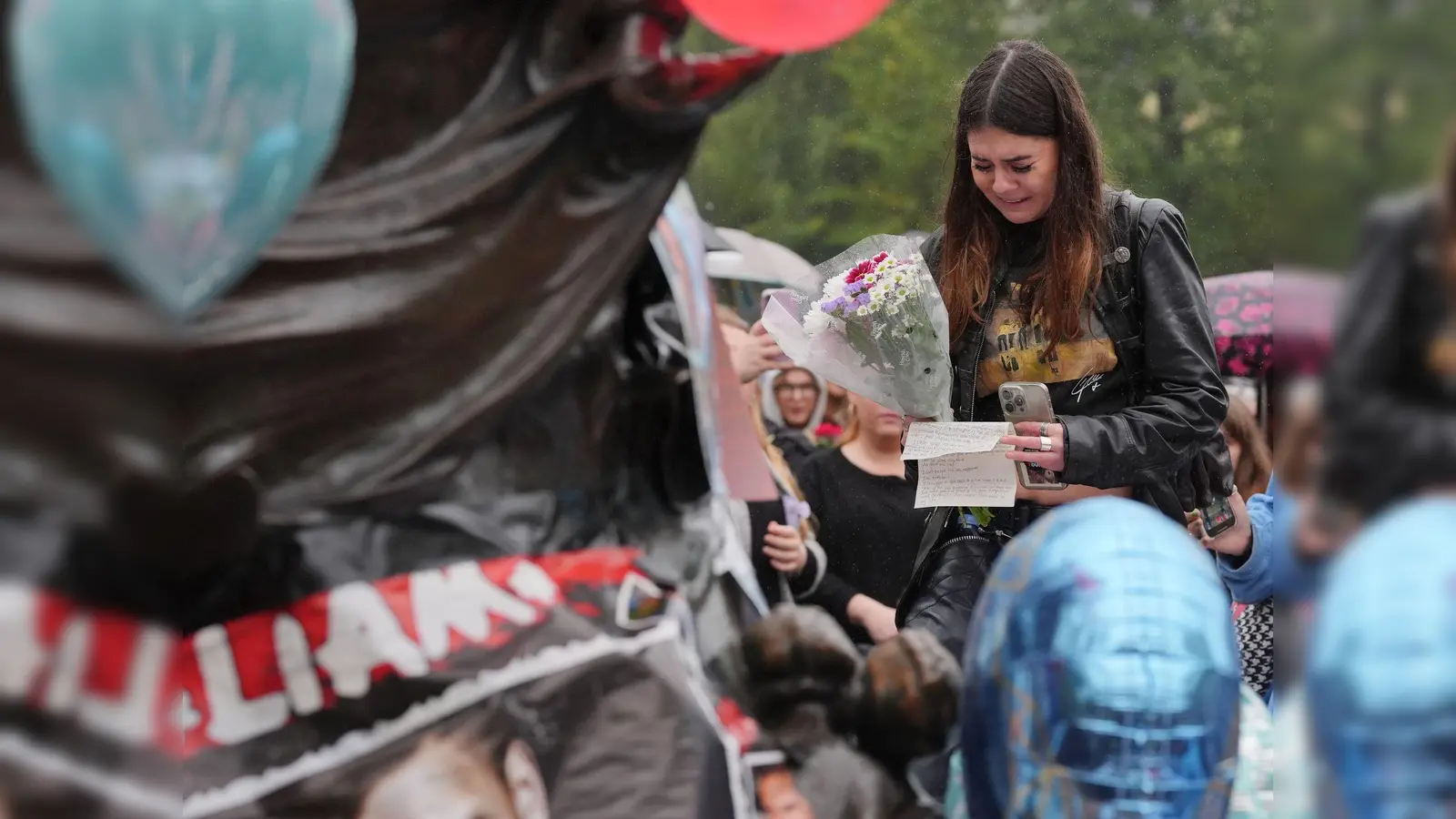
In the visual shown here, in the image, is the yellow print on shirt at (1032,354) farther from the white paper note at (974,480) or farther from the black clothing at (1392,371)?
the black clothing at (1392,371)

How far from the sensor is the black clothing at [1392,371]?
125cm

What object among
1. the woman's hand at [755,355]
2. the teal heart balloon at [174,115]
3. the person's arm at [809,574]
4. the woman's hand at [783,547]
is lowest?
the person's arm at [809,574]

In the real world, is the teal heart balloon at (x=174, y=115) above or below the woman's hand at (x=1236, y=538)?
above

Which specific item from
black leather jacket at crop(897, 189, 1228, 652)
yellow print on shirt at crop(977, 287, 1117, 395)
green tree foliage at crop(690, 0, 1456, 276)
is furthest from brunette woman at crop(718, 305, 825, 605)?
green tree foliage at crop(690, 0, 1456, 276)

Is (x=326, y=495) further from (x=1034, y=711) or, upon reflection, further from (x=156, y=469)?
(x=1034, y=711)

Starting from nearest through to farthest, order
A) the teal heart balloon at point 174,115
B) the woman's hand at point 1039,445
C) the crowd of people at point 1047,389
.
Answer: the teal heart balloon at point 174,115 < the crowd of people at point 1047,389 < the woman's hand at point 1039,445

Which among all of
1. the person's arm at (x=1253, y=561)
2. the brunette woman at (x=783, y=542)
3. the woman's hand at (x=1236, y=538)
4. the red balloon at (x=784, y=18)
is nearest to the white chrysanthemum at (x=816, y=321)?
the brunette woman at (x=783, y=542)

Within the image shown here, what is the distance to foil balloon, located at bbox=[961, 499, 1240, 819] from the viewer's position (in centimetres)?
167

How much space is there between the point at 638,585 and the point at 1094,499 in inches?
24.7

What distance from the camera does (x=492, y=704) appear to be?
2.03 metres

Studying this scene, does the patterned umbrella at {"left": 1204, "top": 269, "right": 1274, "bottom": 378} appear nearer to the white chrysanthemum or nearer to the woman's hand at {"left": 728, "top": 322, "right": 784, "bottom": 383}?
the woman's hand at {"left": 728, "top": 322, "right": 784, "bottom": 383}

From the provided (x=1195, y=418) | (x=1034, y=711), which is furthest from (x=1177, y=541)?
(x=1195, y=418)

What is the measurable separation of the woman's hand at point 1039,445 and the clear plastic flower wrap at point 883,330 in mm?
147

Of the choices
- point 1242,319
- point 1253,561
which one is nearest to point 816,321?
point 1253,561
